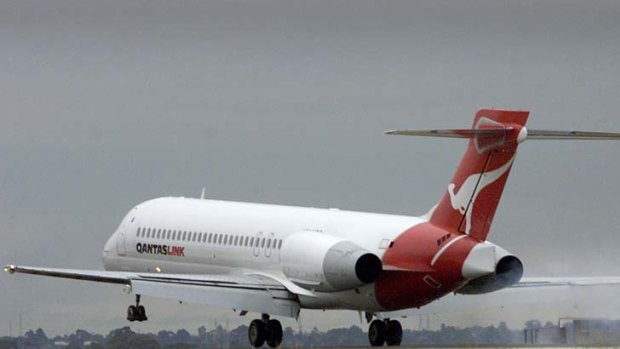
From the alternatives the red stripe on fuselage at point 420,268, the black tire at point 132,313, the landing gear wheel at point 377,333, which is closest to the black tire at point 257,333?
→ the landing gear wheel at point 377,333

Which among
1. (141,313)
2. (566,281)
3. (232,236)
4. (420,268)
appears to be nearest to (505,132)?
(420,268)

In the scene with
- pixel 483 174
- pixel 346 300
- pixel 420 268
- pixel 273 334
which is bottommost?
pixel 273 334

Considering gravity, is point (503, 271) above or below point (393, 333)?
above

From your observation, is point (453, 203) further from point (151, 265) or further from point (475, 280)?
point (151, 265)

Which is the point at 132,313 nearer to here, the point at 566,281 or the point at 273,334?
the point at 273,334

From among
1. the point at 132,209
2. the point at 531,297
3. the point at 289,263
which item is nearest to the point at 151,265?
the point at 132,209

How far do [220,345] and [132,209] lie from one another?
11.4 metres

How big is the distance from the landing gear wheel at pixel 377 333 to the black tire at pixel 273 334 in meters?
2.89

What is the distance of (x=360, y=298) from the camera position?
7181 cm

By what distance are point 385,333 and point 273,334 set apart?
3552 millimetres

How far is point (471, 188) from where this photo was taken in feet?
228

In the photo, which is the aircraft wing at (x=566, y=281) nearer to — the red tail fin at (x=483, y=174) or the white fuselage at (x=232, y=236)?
the white fuselage at (x=232, y=236)

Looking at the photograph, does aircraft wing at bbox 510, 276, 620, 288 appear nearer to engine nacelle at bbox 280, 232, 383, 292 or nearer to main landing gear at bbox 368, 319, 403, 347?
main landing gear at bbox 368, 319, 403, 347

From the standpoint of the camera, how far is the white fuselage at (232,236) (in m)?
72.2
